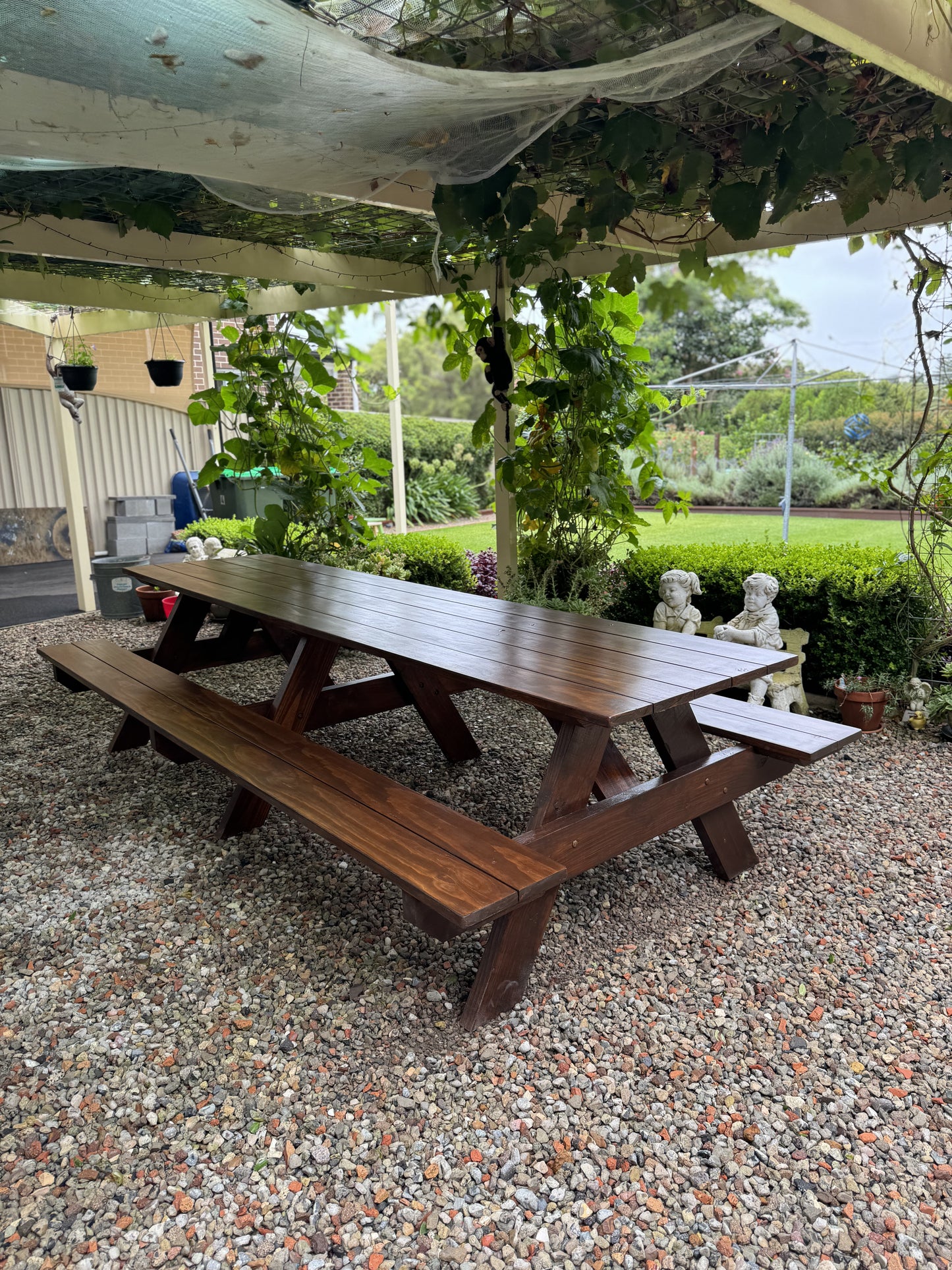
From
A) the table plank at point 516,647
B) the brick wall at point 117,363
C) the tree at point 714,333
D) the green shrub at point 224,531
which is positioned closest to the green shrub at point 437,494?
the brick wall at point 117,363

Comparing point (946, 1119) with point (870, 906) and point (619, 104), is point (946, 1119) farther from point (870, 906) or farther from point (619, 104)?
point (619, 104)

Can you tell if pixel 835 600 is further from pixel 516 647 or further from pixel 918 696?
pixel 516 647

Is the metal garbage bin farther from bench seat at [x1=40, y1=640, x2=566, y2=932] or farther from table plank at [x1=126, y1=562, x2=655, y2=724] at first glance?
bench seat at [x1=40, y1=640, x2=566, y2=932]

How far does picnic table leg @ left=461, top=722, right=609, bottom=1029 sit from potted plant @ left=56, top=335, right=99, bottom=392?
18.8 ft

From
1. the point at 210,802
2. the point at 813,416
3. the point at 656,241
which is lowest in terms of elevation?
the point at 210,802

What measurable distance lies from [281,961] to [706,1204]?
1.17 metres

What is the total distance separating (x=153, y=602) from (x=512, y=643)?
4.15m

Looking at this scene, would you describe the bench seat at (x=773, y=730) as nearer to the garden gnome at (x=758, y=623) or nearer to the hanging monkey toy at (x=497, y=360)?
the garden gnome at (x=758, y=623)

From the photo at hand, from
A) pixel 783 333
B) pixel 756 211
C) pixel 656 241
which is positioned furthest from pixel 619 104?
pixel 783 333

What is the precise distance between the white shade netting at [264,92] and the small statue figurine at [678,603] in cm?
197

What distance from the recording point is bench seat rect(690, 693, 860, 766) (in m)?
2.47

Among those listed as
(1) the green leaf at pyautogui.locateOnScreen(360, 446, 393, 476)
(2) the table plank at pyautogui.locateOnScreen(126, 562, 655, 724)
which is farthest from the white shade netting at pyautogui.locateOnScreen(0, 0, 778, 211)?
(1) the green leaf at pyautogui.locateOnScreen(360, 446, 393, 476)

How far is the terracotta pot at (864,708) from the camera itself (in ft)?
12.2

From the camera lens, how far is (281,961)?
2234 millimetres
